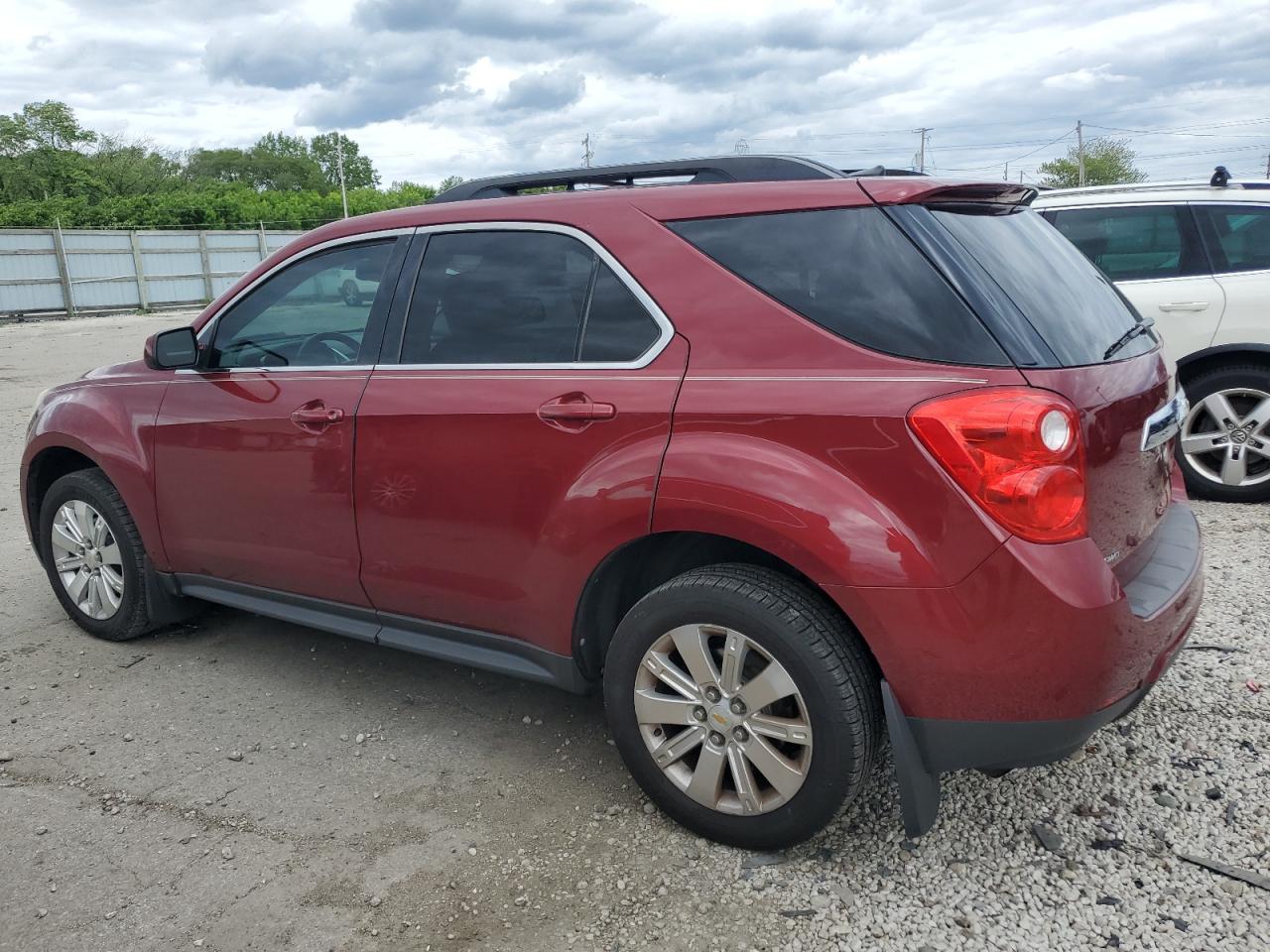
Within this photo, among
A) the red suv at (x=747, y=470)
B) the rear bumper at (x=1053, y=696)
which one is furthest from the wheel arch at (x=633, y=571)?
the rear bumper at (x=1053, y=696)

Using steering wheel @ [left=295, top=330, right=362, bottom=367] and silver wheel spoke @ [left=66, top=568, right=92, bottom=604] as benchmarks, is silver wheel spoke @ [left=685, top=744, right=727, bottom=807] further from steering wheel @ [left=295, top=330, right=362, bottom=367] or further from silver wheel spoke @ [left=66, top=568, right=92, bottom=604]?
silver wheel spoke @ [left=66, top=568, right=92, bottom=604]

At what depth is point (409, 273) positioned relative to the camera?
11.0 feet

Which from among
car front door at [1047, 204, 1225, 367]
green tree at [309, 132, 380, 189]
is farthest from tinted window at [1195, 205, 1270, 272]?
green tree at [309, 132, 380, 189]

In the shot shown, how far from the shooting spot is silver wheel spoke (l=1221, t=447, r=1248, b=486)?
19.2 ft

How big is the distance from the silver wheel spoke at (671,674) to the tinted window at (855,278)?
3.21ft

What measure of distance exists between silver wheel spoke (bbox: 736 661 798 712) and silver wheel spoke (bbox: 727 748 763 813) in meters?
0.15

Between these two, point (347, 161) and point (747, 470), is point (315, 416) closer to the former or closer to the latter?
point (747, 470)

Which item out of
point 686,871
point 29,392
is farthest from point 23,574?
point 29,392

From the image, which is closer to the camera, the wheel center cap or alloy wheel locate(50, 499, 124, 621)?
the wheel center cap

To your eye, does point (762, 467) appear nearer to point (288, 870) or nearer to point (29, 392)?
point (288, 870)

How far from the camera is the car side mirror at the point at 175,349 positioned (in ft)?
12.6

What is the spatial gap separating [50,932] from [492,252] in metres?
2.20

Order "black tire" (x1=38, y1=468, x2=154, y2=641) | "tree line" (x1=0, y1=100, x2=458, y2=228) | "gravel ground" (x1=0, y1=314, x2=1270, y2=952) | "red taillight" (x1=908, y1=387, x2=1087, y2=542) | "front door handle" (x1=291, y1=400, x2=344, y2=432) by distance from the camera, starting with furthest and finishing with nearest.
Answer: "tree line" (x1=0, y1=100, x2=458, y2=228)
"black tire" (x1=38, y1=468, x2=154, y2=641)
"front door handle" (x1=291, y1=400, x2=344, y2=432)
"gravel ground" (x1=0, y1=314, x2=1270, y2=952)
"red taillight" (x1=908, y1=387, x2=1087, y2=542)

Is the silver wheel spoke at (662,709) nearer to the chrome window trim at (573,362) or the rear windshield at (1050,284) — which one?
the chrome window trim at (573,362)
